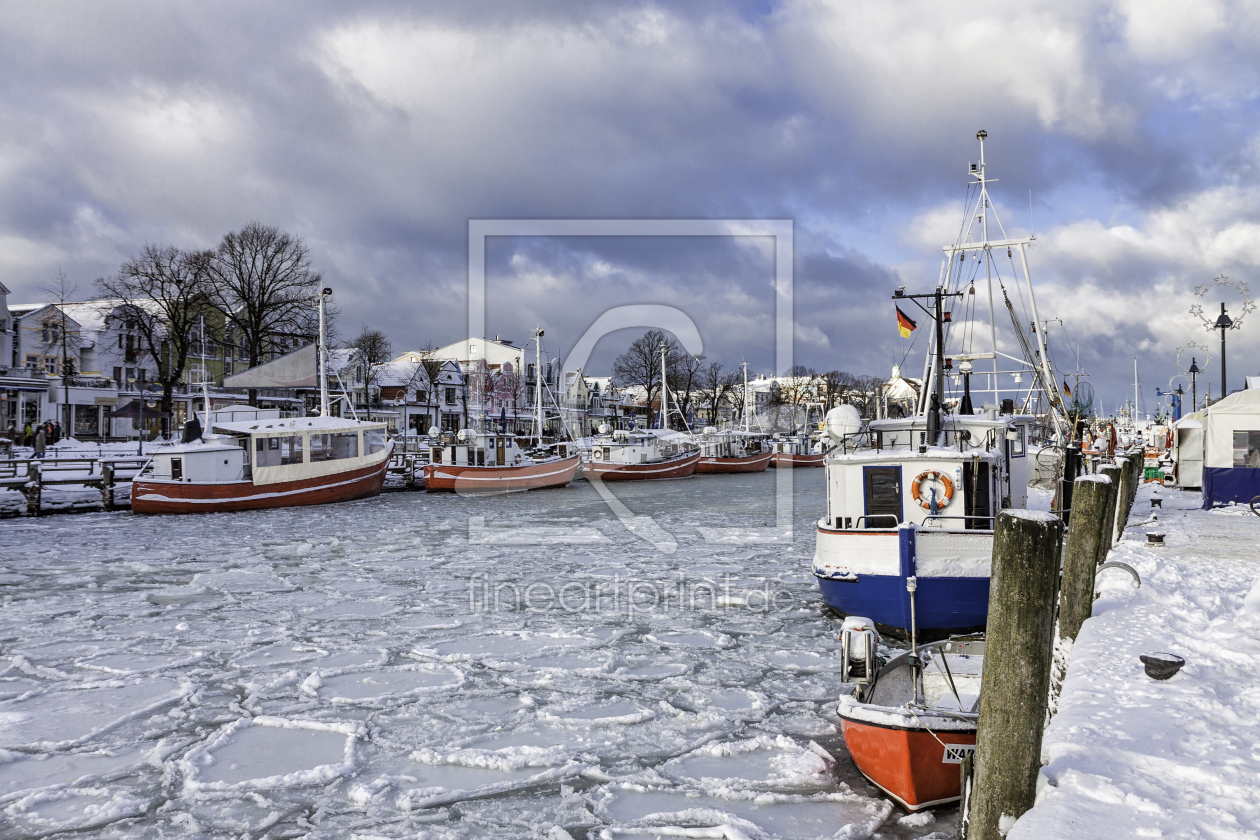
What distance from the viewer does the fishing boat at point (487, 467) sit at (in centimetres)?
3759

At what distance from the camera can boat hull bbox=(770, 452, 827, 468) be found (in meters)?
65.1

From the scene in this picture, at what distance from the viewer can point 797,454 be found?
68.7 metres

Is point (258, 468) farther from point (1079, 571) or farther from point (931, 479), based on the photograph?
→ point (1079, 571)

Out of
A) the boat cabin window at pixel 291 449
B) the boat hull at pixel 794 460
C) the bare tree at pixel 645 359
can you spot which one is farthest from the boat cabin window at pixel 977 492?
the bare tree at pixel 645 359

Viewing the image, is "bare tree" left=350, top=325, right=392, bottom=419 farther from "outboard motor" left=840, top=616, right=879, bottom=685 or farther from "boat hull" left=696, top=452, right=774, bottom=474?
"outboard motor" left=840, top=616, right=879, bottom=685

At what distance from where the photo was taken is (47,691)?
862cm

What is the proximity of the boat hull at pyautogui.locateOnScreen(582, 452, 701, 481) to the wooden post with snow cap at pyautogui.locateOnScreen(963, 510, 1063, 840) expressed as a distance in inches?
1623

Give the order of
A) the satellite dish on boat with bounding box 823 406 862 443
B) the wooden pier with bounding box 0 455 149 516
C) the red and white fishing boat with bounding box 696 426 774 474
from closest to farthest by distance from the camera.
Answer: the satellite dish on boat with bounding box 823 406 862 443, the wooden pier with bounding box 0 455 149 516, the red and white fishing boat with bounding box 696 426 774 474

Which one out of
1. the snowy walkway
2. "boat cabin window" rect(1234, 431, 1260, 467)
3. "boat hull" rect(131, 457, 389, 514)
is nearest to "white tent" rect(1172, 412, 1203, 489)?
"boat cabin window" rect(1234, 431, 1260, 467)

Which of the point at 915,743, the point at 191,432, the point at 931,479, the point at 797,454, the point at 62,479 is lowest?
the point at 797,454

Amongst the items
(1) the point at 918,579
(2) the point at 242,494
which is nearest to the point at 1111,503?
(1) the point at 918,579

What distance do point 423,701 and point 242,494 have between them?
2382 cm

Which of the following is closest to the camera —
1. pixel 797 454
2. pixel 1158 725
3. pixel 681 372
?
pixel 1158 725

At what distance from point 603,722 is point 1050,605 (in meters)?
4.62
